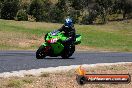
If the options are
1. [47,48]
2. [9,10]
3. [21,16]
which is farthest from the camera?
[9,10]

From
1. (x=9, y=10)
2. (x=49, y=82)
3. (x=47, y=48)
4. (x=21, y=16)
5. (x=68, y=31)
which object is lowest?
(x=21, y=16)

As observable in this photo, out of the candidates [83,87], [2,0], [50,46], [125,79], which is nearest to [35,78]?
[83,87]

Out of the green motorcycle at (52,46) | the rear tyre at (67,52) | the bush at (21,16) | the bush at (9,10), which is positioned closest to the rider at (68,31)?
the green motorcycle at (52,46)

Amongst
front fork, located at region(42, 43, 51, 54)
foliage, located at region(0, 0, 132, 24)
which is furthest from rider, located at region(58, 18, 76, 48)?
foliage, located at region(0, 0, 132, 24)

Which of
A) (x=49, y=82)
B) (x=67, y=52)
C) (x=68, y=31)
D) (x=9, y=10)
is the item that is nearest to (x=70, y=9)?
(x=9, y=10)

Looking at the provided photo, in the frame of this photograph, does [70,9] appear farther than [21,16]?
Yes

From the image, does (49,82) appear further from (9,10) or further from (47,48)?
(9,10)

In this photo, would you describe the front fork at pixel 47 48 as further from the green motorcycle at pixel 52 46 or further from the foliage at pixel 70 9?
the foliage at pixel 70 9

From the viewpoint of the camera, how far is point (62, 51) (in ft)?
63.3

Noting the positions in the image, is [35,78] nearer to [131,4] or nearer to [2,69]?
[2,69]

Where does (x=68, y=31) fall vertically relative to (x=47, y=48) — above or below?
above

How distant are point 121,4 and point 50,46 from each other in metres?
97.2

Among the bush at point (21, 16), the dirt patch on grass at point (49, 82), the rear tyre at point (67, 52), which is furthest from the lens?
the bush at point (21, 16)

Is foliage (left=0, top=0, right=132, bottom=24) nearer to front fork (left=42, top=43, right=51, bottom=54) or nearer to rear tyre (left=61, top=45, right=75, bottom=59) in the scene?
rear tyre (left=61, top=45, right=75, bottom=59)
